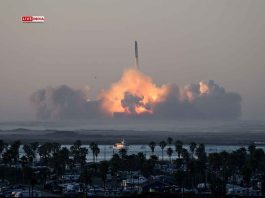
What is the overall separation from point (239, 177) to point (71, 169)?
31027mm

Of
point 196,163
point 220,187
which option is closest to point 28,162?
point 196,163

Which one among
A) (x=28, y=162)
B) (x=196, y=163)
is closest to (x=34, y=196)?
(x=196, y=163)

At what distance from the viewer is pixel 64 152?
4722 inches

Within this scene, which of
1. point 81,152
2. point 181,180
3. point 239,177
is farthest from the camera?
point 81,152

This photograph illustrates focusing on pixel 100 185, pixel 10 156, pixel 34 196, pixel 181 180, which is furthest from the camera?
pixel 10 156

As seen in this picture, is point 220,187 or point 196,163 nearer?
point 220,187

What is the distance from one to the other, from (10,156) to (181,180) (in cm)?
3969

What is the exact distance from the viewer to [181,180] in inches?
3548

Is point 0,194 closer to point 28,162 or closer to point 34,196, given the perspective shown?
point 34,196

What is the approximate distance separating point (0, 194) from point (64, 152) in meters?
39.9

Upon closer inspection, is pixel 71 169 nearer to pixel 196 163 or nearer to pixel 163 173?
pixel 163 173

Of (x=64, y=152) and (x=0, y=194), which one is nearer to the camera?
(x=0, y=194)

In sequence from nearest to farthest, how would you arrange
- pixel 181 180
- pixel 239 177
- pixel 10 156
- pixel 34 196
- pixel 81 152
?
pixel 34 196 < pixel 181 180 < pixel 239 177 < pixel 10 156 < pixel 81 152

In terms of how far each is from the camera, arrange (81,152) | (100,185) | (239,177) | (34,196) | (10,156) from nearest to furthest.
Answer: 1. (34,196)
2. (100,185)
3. (239,177)
4. (10,156)
5. (81,152)
